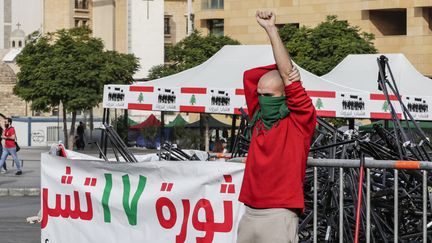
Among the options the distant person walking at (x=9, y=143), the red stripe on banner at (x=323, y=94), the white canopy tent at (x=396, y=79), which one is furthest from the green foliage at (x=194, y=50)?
the red stripe on banner at (x=323, y=94)

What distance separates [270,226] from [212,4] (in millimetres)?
62442

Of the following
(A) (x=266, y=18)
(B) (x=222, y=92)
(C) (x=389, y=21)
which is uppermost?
(C) (x=389, y=21)

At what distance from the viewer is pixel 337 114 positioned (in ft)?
67.2

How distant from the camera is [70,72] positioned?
57219mm

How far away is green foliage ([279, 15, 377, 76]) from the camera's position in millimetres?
50594

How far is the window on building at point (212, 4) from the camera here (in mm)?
68438

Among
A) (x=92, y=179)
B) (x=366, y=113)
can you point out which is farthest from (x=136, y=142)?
(x=92, y=179)

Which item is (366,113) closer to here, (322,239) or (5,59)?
(322,239)

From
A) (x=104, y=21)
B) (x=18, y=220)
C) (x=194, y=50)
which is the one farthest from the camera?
(x=104, y=21)

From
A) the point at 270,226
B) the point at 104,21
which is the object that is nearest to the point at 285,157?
the point at 270,226

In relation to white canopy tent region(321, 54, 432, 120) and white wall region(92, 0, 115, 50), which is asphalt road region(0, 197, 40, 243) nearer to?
white canopy tent region(321, 54, 432, 120)

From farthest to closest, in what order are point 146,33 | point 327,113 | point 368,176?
point 146,33 < point 327,113 < point 368,176

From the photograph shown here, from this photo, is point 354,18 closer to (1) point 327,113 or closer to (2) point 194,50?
(2) point 194,50

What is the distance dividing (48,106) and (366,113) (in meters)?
40.6
